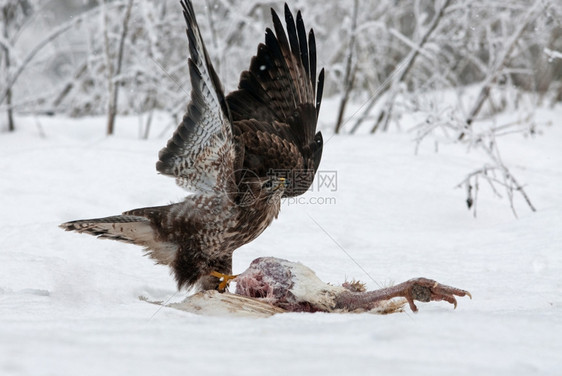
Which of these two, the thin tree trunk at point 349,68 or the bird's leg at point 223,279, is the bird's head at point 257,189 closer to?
the bird's leg at point 223,279

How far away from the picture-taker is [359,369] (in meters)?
1.33

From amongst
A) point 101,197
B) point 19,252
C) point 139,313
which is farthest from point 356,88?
point 139,313

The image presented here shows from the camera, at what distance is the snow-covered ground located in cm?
142

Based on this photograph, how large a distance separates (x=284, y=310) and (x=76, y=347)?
1.19 meters

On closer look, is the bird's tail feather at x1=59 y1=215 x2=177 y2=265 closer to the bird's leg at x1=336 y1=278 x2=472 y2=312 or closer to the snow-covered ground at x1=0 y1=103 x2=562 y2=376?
the snow-covered ground at x1=0 y1=103 x2=562 y2=376

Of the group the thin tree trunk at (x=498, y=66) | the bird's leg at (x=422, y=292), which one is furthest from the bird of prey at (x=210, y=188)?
the thin tree trunk at (x=498, y=66)

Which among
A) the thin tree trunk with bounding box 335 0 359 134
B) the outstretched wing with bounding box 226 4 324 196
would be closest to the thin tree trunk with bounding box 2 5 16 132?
the thin tree trunk with bounding box 335 0 359 134

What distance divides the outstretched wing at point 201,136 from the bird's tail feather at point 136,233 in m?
0.30

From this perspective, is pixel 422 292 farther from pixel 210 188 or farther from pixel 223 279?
pixel 210 188

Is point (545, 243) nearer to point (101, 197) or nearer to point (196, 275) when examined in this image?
point (196, 275)

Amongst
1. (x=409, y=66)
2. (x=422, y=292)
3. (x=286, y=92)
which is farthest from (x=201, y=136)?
(x=409, y=66)

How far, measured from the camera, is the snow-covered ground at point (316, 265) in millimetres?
1425

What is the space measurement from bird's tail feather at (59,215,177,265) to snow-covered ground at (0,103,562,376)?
13 centimetres

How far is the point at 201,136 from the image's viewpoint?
3.07 metres
